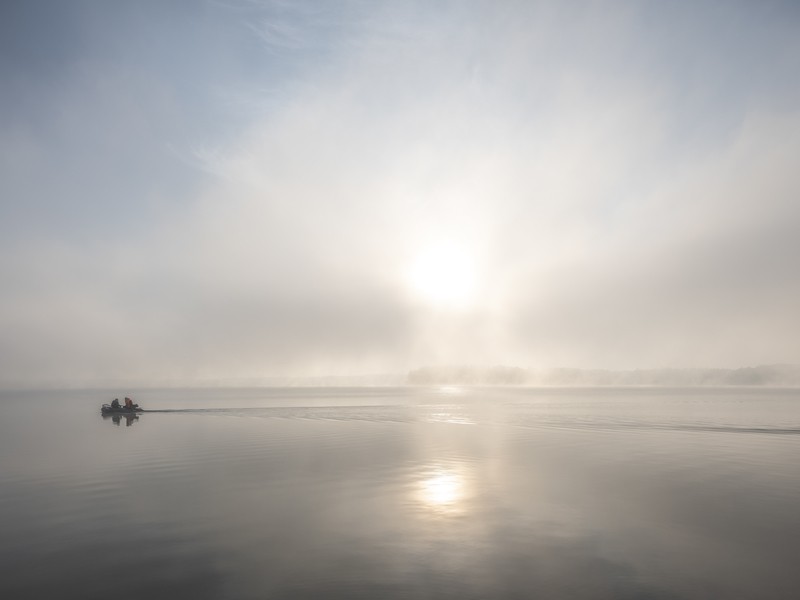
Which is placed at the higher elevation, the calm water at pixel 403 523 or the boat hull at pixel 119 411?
the boat hull at pixel 119 411

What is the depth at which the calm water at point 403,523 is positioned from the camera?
18984 mm

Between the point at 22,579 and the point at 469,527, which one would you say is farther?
the point at 469,527

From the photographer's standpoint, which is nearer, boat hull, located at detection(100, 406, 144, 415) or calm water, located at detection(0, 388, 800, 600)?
calm water, located at detection(0, 388, 800, 600)

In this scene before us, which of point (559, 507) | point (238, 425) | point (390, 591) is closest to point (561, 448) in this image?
point (559, 507)

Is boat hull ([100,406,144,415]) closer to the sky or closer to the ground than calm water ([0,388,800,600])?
closer to the sky

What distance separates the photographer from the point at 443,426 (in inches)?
3479

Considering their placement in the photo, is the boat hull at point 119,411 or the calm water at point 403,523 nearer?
the calm water at point 403,523

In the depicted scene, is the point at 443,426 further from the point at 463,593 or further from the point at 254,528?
the point at 463,593

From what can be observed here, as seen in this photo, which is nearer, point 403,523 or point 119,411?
point 403,523

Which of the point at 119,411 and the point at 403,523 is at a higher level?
the point at 119,411

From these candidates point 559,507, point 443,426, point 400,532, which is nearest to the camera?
point 400,532

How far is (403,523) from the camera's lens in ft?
87.8

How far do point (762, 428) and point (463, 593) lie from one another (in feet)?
268

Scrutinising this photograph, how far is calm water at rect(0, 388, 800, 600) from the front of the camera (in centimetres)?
1898
